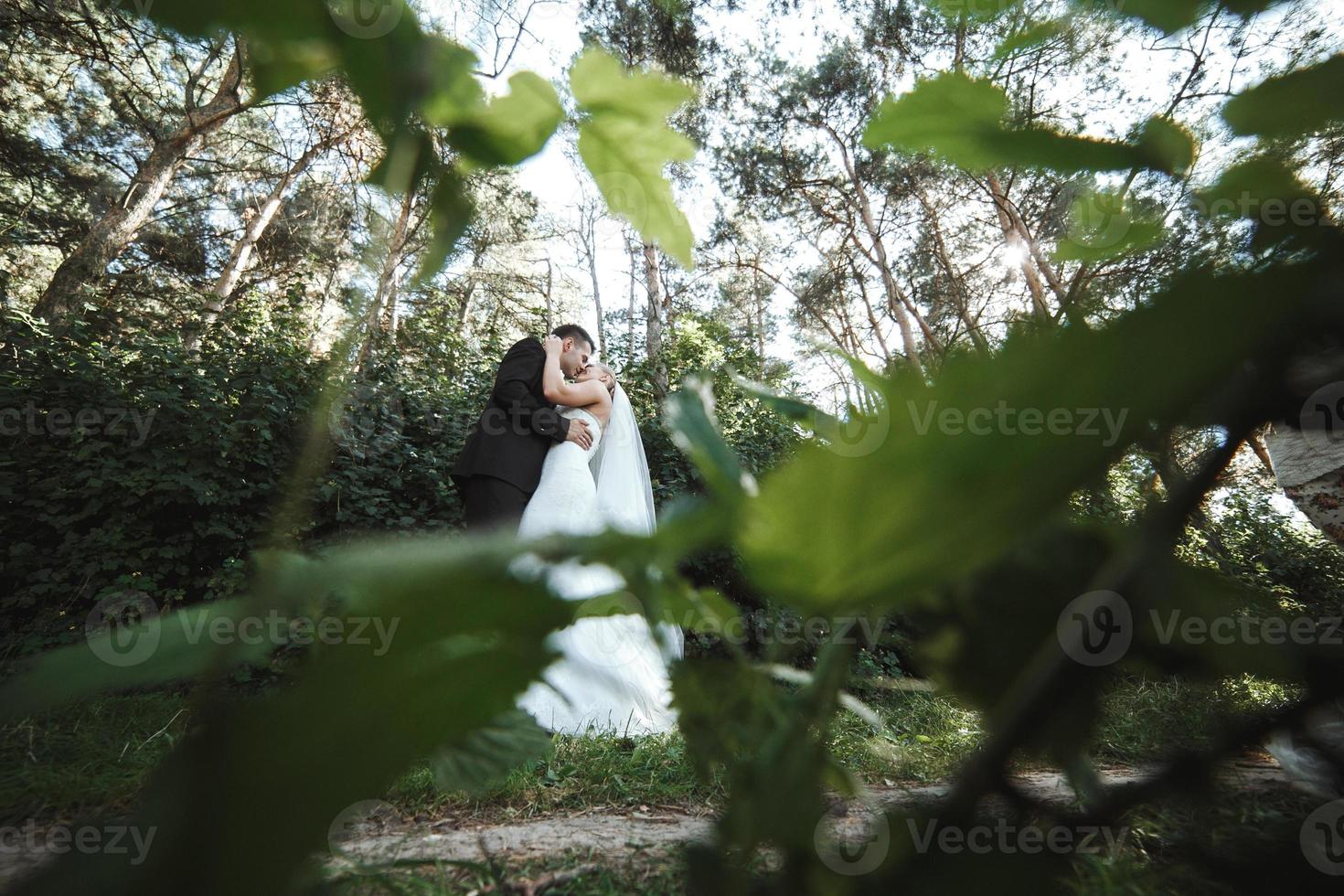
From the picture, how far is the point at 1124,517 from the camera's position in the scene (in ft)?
0.56

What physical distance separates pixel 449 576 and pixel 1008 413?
0.08m

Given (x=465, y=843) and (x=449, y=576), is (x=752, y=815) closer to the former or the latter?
(x=449, y=576)

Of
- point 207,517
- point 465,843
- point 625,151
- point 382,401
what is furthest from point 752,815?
point 382,401

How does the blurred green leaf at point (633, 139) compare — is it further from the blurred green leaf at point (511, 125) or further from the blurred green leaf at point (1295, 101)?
the blurred green leaf at point (1295, 101)

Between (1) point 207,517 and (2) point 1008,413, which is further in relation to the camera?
(1) point 207,517

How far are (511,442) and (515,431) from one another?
0.18 feet

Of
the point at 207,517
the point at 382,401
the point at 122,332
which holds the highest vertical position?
the point at 122,332
